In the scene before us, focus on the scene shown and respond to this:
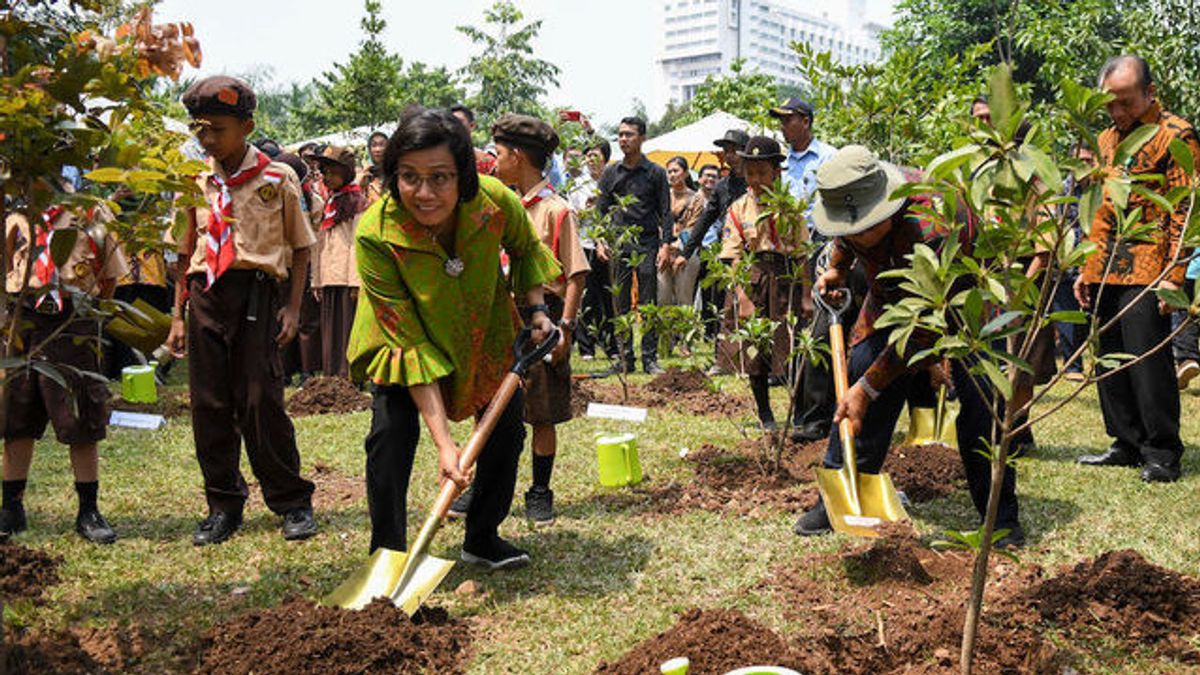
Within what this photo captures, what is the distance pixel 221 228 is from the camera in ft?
15.7

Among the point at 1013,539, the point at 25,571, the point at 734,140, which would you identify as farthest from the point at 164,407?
the point at 1013,539

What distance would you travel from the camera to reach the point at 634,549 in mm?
4727

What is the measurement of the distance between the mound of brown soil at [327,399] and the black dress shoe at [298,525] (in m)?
3.37

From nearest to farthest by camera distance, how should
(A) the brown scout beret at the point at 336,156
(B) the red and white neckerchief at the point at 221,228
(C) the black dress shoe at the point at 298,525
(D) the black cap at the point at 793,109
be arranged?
1. (B) the red and white neckerchief at the point at 221,228
2. (C) the black dress shoe at the point at 298,525
3. (D) the black cap at the point at 793,109
4. (A) the brown scout beret at the point at 336,156

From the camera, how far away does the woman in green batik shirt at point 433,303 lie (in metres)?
3.80

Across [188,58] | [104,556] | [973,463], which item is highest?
[188,58]

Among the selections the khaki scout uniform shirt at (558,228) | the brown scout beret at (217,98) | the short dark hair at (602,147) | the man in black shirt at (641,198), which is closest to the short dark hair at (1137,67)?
the khaki scout uniform shirt at (558,228)

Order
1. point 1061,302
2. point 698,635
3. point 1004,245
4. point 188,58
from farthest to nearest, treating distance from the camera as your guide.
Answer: point 1061,302
point 698,635
point 188,58
point 1004,245

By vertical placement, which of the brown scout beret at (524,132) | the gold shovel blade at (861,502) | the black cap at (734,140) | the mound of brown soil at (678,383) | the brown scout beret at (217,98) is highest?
the black cap at (734,140)

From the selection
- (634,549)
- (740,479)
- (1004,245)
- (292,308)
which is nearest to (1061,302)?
(740,479)

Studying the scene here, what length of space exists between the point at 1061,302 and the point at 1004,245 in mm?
7810

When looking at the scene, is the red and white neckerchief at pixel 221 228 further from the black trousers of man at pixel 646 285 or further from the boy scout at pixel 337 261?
the black trousers of man at pixel 646 285

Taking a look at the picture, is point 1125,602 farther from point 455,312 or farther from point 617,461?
point 617,461

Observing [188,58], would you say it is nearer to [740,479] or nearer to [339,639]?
[339,639]
